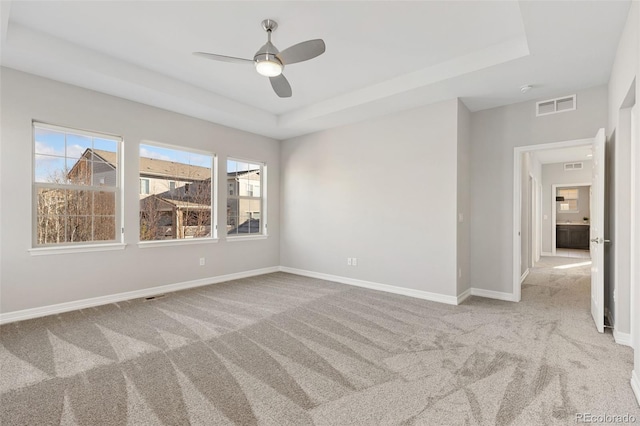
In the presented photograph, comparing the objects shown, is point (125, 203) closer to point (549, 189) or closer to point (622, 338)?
point (622, 338)

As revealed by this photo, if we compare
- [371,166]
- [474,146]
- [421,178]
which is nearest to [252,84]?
[371,166]

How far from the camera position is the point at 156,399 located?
6.58 feet

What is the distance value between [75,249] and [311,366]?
338 centimetres

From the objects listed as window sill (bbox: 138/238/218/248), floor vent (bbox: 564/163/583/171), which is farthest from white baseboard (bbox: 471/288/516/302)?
floor vent (bbox: 564/163/583/171)

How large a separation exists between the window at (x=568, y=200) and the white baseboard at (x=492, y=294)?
30.1 ft

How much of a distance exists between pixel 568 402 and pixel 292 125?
4951 millimetres

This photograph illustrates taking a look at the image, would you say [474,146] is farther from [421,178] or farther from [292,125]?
[292,125]

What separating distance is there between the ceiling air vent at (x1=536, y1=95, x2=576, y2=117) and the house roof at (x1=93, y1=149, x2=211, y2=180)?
5.14 m

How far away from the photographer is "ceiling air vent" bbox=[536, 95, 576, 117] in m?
3.96

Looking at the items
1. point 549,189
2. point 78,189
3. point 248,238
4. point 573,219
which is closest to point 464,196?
point 248,238

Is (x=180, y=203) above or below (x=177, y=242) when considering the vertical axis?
above

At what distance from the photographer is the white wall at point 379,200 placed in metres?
4.32

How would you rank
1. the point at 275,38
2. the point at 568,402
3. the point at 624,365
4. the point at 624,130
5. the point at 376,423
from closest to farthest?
the point at 376,423 → the point at 568,402 → the point at 624,365 → the point at 624,130 → the point at 275,38

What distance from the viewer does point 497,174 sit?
14.7 ft
